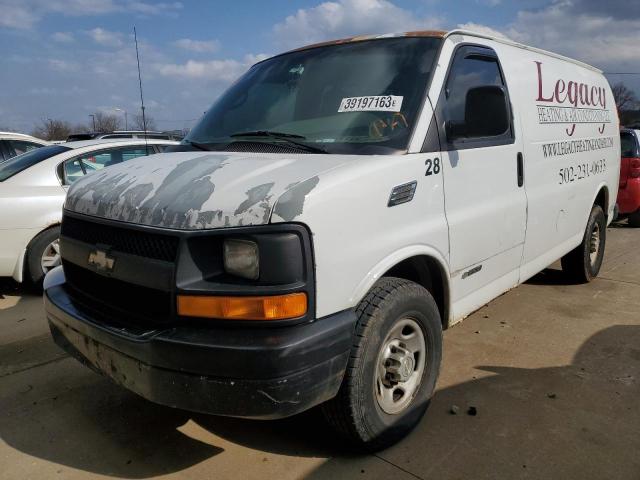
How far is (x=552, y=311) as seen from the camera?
4801 millimetres

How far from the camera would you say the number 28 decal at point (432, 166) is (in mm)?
2781

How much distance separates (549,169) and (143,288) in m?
3.12

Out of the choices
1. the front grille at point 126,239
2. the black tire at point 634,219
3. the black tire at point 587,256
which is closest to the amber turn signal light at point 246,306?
the front grille at point 126,239

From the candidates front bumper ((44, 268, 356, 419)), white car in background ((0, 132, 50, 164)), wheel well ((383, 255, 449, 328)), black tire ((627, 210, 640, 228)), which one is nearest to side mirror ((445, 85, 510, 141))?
wheel well ((383, 255, 449, 328))

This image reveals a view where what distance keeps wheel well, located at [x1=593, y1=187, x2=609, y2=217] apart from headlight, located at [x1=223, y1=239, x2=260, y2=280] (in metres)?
4.50

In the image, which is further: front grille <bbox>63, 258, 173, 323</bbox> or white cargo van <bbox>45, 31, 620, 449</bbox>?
front grille <bbox>63, 258, 173, 323</bbox>

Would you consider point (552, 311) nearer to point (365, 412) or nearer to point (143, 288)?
point (365, 412)

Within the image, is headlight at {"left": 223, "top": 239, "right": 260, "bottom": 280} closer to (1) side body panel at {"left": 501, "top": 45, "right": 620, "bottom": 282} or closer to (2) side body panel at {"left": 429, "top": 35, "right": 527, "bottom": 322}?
(2) side body panel at {"left": 429, "top": 35, "right": 527, "bottom": 322}

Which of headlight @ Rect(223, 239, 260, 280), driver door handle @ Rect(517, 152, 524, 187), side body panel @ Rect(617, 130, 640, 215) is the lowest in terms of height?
side body panel @ Rect(617, 130, 640, 215)

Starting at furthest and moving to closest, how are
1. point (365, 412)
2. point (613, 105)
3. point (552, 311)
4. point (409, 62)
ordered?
point (613, 105), point (552, 311), point (409, 62), point (365, 412)

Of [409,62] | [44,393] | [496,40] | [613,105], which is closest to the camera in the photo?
[409,62]

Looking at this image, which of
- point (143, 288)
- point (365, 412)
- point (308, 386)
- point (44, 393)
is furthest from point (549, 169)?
point (44, 393)

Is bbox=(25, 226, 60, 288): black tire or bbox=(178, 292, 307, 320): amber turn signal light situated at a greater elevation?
bbox=(178, 292, 307, 320): amber turn signal light

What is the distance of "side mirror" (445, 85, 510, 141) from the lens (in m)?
3.07
